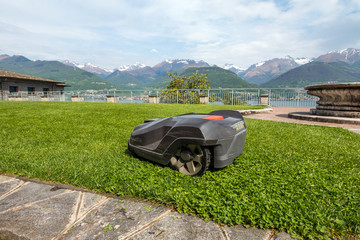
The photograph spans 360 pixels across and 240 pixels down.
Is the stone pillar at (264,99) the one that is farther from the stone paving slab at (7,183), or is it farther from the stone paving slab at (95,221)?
the stone paving slab at (7,183)

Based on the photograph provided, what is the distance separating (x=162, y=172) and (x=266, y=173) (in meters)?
1.43

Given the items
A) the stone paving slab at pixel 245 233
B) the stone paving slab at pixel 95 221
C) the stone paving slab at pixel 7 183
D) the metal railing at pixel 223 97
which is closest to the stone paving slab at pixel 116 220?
the stone paving slab at pixel 95 221

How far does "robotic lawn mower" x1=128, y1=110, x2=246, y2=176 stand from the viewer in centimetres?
236

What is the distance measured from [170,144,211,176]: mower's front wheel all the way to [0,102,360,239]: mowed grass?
4.9 inches

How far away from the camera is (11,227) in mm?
1680

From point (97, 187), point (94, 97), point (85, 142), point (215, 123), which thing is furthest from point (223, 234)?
point (94, 97)


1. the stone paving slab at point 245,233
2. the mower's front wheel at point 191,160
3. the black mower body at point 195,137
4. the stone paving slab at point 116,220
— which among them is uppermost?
the black mower body at point 195,137

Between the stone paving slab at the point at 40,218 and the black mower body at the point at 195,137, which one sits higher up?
the black mower body at the point at 195,137

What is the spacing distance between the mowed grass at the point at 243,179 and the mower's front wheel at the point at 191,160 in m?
0.12

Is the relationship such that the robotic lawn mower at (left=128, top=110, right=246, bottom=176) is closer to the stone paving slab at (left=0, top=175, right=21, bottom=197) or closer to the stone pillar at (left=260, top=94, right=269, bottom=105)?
the stone paving slab at (left=0, top=175, right=21, bottom=197)

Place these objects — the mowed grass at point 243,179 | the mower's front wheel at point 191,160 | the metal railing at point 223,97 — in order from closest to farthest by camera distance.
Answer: the mowed grass at point 243,179 < the mower's front wheel at point 191,160 < the metal railing at point 223,97

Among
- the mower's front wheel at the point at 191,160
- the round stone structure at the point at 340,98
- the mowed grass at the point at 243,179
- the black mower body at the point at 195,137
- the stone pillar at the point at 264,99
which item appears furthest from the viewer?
the stone pillar at the point at 264,99

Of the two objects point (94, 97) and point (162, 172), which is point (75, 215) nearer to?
point (162, 172)

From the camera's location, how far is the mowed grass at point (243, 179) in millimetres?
1819
